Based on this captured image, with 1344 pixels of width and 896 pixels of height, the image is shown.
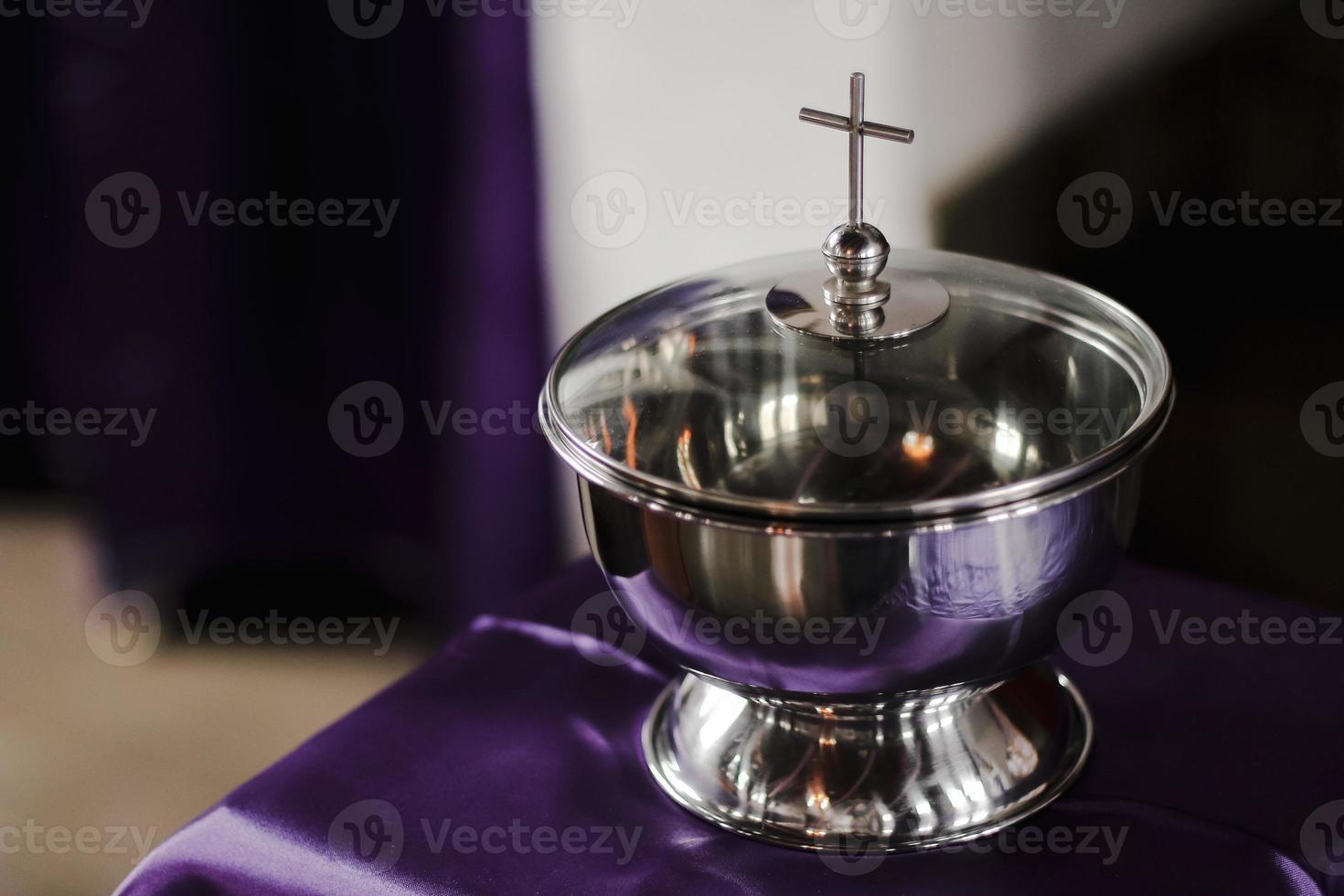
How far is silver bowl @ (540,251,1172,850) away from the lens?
62 centimetres

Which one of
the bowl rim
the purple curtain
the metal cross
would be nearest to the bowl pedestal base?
the bowl rim

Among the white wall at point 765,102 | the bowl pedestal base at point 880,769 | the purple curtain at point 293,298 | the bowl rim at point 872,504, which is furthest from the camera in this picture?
the purple curtain at point 293,298

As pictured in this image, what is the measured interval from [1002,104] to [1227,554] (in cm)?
42

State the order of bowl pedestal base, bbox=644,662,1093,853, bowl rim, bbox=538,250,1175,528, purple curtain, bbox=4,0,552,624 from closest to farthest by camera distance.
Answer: bowl rim, bbox=538,250,1175,528 < bowl pedestal base, bbox=644,662,1093,853 < purple curtain, bbox=4,0,552,624

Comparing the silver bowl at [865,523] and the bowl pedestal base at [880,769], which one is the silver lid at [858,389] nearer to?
the silver bowl at [865,523]

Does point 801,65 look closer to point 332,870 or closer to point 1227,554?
point 1227,554

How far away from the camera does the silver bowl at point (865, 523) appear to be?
618mm

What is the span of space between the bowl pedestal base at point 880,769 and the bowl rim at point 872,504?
13 cm

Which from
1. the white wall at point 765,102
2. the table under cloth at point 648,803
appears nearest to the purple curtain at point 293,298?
the white wall at point 765,102

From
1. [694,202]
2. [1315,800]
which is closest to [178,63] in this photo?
[694,202]

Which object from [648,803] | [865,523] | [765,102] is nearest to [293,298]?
[765,102]

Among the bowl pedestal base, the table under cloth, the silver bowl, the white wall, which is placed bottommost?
the table under cloth

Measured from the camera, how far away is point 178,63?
137 cm

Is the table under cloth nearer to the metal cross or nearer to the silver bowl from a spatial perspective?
the silver bowl
